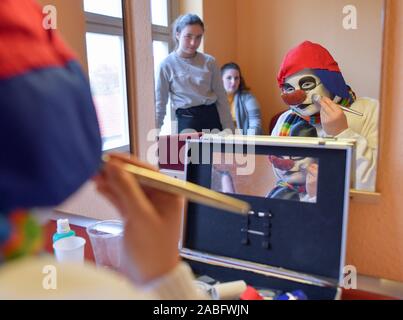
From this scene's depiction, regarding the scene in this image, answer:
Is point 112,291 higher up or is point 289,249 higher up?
point 112,291

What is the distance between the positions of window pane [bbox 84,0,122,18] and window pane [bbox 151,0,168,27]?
0.33 ft

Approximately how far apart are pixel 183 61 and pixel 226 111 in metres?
0.19

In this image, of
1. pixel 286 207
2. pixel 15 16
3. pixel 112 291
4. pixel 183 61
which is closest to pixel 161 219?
pixel 112 291

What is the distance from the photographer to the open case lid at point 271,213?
676mm

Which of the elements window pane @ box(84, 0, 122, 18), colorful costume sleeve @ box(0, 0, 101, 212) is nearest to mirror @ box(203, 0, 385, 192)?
window pane @ box(84, 0, 122, 18)

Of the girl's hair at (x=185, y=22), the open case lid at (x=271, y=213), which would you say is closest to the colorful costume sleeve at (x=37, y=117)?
the open case lid at (x=271, y=213)

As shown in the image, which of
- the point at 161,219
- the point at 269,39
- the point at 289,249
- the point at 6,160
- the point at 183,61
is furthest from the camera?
the point at 183,61

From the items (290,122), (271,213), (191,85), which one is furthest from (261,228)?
(191,85)

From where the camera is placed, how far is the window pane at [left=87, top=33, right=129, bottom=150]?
1106 mm

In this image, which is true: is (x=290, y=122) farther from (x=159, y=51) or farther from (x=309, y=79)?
(x=159, y=51)

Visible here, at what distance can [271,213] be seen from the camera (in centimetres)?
74

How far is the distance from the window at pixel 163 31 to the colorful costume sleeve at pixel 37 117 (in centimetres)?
80

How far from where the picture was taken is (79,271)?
Answer: 29cm

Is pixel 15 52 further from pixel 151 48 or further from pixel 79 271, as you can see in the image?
pixel 151 48
